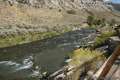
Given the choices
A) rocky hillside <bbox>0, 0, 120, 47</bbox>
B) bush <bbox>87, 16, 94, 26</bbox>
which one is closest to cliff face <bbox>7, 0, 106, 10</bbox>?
rocky hillside <bbox>0, 0, 120, 47</bbox>

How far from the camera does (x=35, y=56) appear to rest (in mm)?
51750

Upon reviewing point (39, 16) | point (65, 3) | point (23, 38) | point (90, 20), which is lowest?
point (90, 20)

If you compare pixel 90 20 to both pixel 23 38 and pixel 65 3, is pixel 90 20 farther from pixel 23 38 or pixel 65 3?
pixel 23 38

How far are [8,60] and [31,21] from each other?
3348 cm

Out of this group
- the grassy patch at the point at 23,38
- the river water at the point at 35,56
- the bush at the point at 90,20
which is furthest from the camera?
the bush at the point at 90,20

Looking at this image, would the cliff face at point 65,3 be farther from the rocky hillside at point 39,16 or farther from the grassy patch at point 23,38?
the grassy patch at point 23,38

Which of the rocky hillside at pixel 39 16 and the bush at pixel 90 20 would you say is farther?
the bush at pixel 90 20

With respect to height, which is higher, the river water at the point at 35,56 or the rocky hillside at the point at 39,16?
the rocky hillside at the point at 39,16

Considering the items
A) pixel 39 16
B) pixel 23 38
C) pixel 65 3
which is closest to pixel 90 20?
pixel 39 16

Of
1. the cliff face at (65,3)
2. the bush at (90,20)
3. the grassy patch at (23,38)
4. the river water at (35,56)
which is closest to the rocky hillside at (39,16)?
the cliff face at (65,3)

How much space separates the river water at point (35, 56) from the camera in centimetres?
4144

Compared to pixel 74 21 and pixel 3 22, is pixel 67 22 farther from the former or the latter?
pixel 3 22

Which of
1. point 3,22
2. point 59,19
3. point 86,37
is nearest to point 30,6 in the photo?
point 59,19

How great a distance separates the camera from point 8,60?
49406 millimetres
